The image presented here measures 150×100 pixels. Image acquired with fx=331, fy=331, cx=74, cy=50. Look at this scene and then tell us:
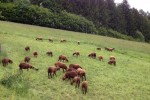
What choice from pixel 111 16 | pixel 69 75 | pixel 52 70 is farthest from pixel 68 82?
pixel 111 16

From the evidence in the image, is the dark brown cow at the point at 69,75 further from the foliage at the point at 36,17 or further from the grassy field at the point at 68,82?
the foliage at the point at 36,17

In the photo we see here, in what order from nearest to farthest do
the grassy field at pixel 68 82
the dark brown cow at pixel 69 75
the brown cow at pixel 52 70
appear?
the grassy field at pixel 68 82 → the dark brown cow at pixel 69 75 → the brown cow at pixel 52 70

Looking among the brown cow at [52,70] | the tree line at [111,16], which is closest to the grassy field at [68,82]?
the brown cow at [52,70]

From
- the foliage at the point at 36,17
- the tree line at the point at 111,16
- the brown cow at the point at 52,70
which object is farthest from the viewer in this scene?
the tree line at the point at 111,16

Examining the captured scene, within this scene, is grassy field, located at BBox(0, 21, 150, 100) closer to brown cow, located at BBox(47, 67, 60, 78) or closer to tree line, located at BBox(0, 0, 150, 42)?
brown cow, located at BBox(47, 67, 60, 78)

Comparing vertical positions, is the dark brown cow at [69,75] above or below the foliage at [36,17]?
below

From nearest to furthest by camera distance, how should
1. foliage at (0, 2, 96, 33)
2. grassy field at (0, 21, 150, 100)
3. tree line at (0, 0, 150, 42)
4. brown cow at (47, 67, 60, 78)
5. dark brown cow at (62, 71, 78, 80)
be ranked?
grassy field at (0, 21, 150, 100), dark brown cow at (62, 71, 78, 80), brown cow at (47, 67, 60, 78), foliage at (0, 2, 96, 33), tree line at (0, 0, 150, 42)

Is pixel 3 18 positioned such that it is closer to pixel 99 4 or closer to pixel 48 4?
pixel 48 4

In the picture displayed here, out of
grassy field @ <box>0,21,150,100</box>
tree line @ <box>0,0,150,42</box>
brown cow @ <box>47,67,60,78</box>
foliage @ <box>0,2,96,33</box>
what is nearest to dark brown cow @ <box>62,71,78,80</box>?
grassy field @ <box>0,21,150,100</box>

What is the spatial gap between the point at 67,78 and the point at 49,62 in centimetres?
556

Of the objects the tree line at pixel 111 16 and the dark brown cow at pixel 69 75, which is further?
the tree line at pixel 111 16

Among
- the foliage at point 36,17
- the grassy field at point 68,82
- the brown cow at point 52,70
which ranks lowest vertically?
the grassy field at point 68,82

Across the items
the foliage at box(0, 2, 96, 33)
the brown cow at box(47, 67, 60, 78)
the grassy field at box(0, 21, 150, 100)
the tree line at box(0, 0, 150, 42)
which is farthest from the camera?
the tree line at box(0, 0, 150, 42)

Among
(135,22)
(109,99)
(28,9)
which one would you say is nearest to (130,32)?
(135,22)
